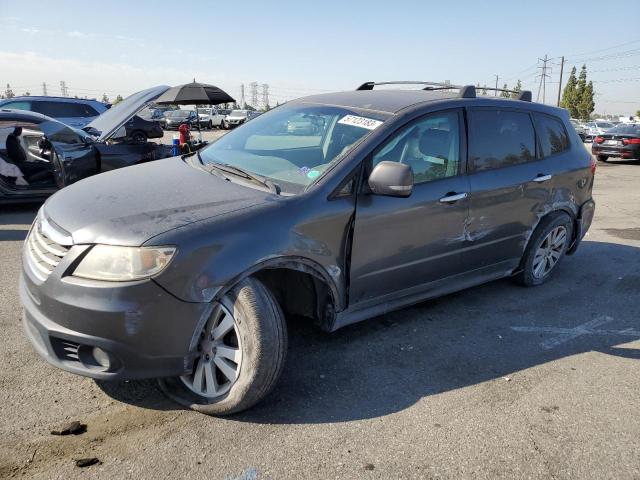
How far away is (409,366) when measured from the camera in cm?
331

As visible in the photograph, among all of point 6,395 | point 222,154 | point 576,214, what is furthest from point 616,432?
point 6,395

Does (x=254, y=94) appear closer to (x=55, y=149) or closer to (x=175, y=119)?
(x=175, y=119)

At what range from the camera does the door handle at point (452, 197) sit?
3568 millimetres

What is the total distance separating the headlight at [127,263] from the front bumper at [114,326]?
0.04m

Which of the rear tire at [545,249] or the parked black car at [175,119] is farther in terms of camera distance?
the parked black car at [175,119]

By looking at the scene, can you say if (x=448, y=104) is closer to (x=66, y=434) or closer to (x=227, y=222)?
(x=227, y=222)

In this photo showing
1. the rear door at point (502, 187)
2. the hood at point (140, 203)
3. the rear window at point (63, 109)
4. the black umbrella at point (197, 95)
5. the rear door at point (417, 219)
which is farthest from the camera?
the rear window at point (63, 109)

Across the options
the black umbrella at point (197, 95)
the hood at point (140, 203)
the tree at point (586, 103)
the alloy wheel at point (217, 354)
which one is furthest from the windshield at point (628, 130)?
the tree at point (586, 103)

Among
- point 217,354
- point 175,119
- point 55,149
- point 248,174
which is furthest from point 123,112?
point 175,119

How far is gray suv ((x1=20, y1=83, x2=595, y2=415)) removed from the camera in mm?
2438

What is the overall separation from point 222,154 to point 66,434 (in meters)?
2.10

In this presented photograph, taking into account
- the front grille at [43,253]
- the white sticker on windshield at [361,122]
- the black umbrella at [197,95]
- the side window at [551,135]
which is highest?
the black umbrella at [197,95]

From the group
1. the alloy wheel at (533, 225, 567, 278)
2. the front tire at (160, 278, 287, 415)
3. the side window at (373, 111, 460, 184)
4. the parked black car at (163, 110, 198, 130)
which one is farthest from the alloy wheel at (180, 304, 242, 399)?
the parked black car at (163, 110, 198, 130)

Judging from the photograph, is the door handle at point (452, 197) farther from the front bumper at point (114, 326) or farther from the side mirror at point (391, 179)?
the front bumper at point (114, 326)
